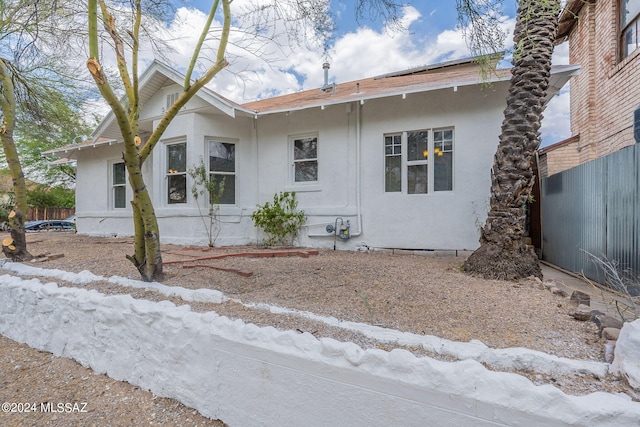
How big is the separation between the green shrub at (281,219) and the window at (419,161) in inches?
93.0

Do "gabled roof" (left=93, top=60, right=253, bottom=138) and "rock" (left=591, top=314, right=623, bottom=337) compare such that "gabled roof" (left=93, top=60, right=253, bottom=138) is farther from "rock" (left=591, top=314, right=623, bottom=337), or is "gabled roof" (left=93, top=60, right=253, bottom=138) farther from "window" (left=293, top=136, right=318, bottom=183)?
"rock" (left=591, top=314, right=623, bottom=337)

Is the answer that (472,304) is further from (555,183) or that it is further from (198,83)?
(555,183)

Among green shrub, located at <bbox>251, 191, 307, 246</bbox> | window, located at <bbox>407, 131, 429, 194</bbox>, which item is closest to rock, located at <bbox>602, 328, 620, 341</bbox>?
window, located at <bbox>407, 131, 429, 194</bbox>

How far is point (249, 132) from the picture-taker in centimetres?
877

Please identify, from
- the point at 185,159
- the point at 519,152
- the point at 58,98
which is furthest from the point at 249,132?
the point at 519,152

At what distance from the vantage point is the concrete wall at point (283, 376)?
4.86 feet

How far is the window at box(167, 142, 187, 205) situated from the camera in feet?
27.7

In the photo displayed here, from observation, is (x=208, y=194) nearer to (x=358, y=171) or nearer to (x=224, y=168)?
(x=224, y=168)

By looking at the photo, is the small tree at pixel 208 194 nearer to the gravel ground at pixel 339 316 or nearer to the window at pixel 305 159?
the window at pixel 305 159

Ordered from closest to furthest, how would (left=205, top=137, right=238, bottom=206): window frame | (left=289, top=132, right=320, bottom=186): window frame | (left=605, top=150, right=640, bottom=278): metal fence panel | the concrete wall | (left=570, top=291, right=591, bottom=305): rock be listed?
the concrete wall
(left=570, top=291, right=591, bottom=305): rock
(left=605, top=150, right=640, bottom=278): metal fence panel
(left=289, top=132, right=320, bottom=186): window frame
(left=205, top=137, right=238, bottom=206): window frame

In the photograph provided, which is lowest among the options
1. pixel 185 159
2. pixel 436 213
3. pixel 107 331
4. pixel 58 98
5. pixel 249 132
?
pixel 107 331

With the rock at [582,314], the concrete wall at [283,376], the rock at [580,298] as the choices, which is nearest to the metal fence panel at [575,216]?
the rock at [580,298]

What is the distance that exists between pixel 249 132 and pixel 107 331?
6731 mm

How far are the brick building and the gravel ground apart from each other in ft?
17.4
